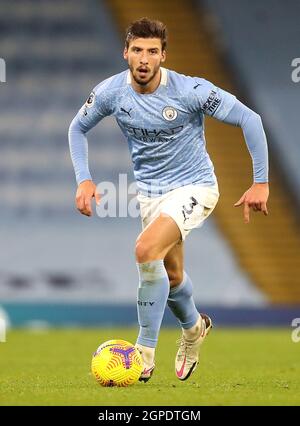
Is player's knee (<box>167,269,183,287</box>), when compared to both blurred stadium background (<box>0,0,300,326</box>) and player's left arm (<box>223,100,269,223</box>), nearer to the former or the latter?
player's left arm (<box>223,100,269,223</box>)

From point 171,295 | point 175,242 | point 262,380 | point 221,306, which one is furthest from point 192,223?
point 221,306

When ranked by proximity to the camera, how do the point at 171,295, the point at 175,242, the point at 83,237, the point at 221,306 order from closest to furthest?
1. the point at 175,242
2. the point at 171,295
3. the point at 221,306
4. the point at 83,237

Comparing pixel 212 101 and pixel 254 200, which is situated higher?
pixel 212 101

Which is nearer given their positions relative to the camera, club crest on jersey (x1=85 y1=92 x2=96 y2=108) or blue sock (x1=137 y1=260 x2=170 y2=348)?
blue sock (x1=137 y1=260 x2=170 y2=348)

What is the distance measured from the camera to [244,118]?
22.3 feet

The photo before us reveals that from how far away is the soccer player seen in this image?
21.7 ft

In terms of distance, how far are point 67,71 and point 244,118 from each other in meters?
11.2

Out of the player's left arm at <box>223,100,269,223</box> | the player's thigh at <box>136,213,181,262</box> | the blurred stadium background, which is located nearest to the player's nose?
the player's left arm at <box>223,100,269,223</box>

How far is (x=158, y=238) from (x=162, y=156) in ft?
2.10

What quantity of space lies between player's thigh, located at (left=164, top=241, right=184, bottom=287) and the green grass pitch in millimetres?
644

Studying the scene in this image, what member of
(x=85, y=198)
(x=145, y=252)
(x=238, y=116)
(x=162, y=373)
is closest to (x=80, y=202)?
(x=85, y=198)

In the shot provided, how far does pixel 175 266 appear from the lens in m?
7.13

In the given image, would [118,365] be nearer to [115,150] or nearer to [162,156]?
[162,156]

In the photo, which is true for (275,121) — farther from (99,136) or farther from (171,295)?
(171,295)
